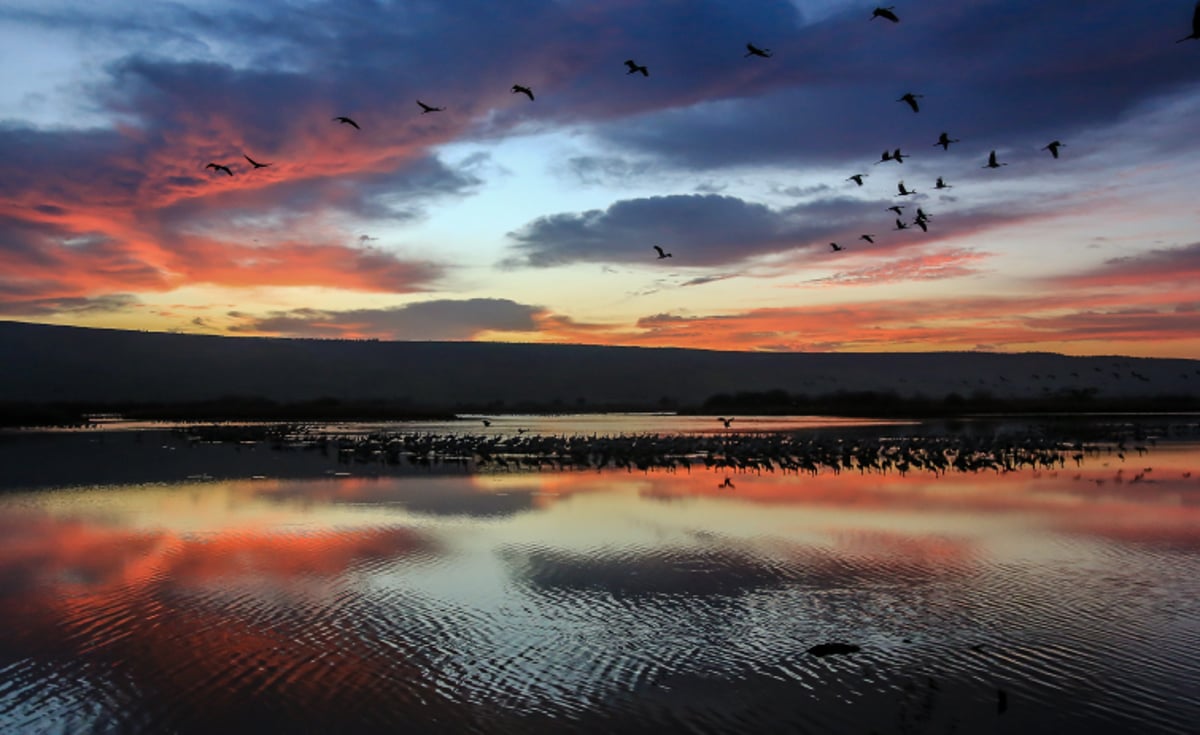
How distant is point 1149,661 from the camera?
27.8 feet

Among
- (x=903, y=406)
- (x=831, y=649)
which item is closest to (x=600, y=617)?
(x=831, y=649)

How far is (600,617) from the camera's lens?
10148 millimetres

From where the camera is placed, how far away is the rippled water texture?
24.5 feet

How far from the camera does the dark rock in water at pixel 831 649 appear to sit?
877 centimetres

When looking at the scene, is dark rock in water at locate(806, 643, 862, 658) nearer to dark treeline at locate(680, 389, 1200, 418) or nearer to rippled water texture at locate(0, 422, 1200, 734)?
rippled water texture at locate(0, 422, 1200, 734)

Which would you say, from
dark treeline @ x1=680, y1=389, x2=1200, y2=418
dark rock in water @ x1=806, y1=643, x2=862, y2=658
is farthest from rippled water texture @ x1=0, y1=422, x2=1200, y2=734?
dark treeline @ x1=680, y1=389, x2=1200, y2=418

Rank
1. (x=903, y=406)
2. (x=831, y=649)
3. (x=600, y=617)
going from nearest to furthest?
(x=831, y=649) → (x=600, y=617) → (x=903, y=406)

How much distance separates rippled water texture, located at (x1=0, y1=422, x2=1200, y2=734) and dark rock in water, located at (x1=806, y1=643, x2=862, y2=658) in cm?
11

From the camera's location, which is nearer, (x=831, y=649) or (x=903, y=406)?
(x=831, y=649)

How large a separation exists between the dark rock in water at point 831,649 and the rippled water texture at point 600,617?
0.11 meters

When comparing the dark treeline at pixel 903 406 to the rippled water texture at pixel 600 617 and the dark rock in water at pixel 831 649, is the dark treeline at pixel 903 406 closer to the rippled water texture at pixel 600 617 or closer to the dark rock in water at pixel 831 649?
the rippled water texture at pixel 600 617

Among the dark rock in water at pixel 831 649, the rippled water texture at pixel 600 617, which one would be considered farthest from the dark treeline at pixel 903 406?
the dark rock in water at pixel 831 649

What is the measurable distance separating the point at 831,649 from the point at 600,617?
101 inches

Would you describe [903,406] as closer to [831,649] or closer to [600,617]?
[600,617]
